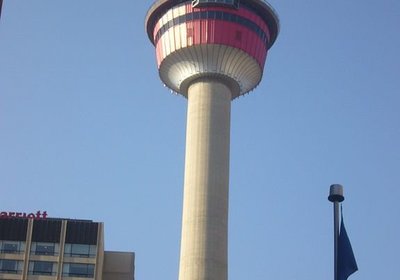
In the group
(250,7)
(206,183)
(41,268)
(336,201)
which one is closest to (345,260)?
(336,201)

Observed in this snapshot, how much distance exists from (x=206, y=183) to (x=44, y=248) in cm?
2687

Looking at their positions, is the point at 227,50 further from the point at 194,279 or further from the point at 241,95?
the point at 194,279

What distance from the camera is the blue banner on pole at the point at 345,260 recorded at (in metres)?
43.0

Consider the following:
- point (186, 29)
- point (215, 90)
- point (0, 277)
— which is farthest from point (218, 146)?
point (0, 277)

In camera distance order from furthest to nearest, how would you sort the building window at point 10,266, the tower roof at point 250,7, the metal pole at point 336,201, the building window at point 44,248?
the tower roof at point 250,7
the building window at point 44,248
the building window at point 10,266
the metal pole at point 336,201

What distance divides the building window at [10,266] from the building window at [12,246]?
69.0 inches

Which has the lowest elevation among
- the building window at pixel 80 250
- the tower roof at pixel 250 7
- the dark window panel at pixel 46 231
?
the building window at pixel 80 250

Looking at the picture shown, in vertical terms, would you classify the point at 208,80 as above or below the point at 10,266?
above

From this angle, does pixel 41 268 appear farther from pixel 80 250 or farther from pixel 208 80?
pixel 208 80

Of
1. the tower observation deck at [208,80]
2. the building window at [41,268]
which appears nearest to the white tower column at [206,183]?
the tower observation deck at [208,80]

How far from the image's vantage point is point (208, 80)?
455ft

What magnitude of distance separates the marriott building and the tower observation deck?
14.1 meters

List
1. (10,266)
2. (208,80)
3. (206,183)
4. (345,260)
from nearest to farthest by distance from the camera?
(345,260)
(10,266)
(206,183)
(208,80)

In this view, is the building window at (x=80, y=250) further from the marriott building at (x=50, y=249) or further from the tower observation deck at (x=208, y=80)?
the tower observation deck at (x=208, y=80)
